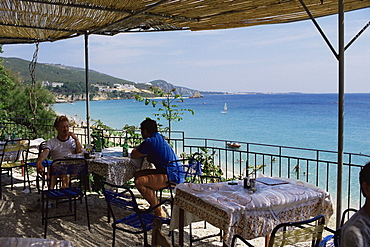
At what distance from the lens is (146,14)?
15.1 feet

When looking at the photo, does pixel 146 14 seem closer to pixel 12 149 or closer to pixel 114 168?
pixel 114 168

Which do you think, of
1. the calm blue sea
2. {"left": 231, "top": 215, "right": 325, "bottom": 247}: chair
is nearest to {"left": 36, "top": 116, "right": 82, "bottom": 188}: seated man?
{"left": 231, "top": 215, "right": 325, "bottom": 247}: chair

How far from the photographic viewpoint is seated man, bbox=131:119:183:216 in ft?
15.0

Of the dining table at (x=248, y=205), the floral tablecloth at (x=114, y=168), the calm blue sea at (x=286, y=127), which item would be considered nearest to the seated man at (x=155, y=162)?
the floral tablecloth at (x=114, y=168)

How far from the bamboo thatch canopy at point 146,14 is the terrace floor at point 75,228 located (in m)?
2.57

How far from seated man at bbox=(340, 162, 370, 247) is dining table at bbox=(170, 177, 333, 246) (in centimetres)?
113

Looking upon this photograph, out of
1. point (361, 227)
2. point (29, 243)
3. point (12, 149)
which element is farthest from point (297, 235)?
point (12, 149)

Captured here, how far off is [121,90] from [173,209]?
5940cm

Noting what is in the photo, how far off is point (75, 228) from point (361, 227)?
346cm

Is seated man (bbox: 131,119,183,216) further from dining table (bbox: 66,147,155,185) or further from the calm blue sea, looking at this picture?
the calm blue sea

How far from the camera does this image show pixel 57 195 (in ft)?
13.7

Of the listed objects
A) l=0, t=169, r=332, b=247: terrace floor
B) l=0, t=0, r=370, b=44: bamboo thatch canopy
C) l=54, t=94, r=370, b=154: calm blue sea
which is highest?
l=0, t=0, r=370, b=44: bamboo thatch canopy

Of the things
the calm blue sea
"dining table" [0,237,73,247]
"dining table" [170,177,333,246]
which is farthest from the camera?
the calm blue sea

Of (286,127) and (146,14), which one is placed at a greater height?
(146,14)
